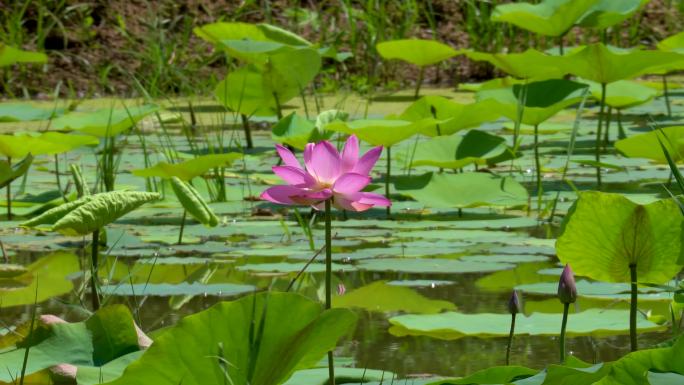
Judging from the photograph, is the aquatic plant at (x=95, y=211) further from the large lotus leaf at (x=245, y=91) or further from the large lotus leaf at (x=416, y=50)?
the large lotus leaf at (x=416, y=50)

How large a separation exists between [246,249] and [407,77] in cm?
386

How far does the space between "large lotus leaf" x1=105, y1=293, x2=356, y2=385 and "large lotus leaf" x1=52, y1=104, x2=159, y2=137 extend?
1.79 m

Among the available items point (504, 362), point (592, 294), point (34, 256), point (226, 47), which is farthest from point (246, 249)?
point (226, 47)

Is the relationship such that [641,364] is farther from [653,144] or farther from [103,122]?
[103,122]

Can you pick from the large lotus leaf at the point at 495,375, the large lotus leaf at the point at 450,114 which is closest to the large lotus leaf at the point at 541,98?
the large lotus leaf at the point at 450,114

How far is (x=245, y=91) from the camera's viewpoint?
11.8ft

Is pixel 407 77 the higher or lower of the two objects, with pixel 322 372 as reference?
lower

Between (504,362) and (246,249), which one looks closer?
(504,362)

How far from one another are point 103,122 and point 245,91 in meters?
0.61

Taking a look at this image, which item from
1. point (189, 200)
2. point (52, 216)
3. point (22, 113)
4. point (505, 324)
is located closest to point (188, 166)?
point (189, 200)

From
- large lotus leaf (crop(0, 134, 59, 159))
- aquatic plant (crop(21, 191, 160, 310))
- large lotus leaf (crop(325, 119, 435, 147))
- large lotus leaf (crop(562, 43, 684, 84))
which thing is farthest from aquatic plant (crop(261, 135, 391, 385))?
large lotus leaf (crop(562, 43, 684, 84))

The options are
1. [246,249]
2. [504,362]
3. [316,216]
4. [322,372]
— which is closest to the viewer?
[322,372]

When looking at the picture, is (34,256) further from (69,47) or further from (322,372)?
(69,47)

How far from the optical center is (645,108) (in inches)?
179
